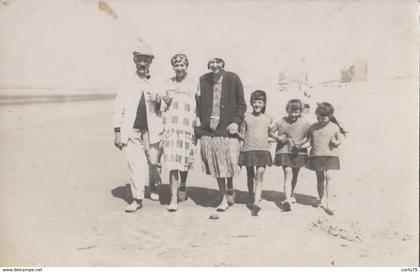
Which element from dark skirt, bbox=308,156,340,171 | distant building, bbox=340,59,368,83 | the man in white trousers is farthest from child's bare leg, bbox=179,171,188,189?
distant building, bbox=340,59,368,83

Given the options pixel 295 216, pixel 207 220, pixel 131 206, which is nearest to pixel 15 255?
pixel 131 206

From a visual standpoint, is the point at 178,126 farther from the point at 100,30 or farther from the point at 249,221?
the point at 100,30

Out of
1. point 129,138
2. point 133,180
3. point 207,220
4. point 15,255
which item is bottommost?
point 15,255

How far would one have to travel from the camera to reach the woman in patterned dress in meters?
4.63

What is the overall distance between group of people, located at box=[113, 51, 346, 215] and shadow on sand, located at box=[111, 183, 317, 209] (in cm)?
12

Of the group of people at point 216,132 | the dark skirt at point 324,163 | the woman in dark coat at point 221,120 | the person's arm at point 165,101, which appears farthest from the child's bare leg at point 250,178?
the person's arm at point 165,101

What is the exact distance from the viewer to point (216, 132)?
4.59 m

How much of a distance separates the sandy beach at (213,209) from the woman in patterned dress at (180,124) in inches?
18.7

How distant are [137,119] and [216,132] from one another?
31.2 inches

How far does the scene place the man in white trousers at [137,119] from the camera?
15.6 ft

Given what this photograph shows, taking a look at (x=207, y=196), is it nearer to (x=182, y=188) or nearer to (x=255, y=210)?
(x=182, y=188)

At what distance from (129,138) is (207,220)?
1.09 metres

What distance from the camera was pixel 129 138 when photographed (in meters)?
4.75

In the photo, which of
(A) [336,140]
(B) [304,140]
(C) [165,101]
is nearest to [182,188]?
(C) [165,101]
